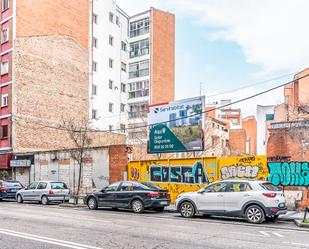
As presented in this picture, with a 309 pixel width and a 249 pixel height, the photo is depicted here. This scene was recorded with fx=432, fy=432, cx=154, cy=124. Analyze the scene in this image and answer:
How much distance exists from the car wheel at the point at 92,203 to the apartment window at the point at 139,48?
37.3 meters

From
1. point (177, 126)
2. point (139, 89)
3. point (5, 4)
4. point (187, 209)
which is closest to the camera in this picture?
point (187, 209)

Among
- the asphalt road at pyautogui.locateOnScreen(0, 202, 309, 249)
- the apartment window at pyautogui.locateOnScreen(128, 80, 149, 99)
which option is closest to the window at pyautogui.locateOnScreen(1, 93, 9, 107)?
the apartment window at pyautogui.locateOnScreen(128, 80, 149, 99)

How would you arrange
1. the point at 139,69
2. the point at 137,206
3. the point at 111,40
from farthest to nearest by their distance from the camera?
the point at 139,69 → the point at 111,40 → the point at 137,206

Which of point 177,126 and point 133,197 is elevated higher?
point 177,126

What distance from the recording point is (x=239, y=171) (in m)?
20.5

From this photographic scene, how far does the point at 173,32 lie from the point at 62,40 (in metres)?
22.0

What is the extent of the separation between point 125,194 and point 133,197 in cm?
54

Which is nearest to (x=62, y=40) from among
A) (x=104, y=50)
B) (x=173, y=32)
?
(x=104, y=50)

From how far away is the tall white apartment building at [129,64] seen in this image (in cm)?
5062

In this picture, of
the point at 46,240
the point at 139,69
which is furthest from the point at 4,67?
the point at 46,240

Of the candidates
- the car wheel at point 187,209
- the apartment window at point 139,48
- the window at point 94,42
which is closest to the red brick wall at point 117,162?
the car wheel at point 187,209

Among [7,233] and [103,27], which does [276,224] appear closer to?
[7,233]

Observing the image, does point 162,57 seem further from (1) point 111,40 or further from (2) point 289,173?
(2) point 289,173

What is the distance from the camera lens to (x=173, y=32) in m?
60.3
